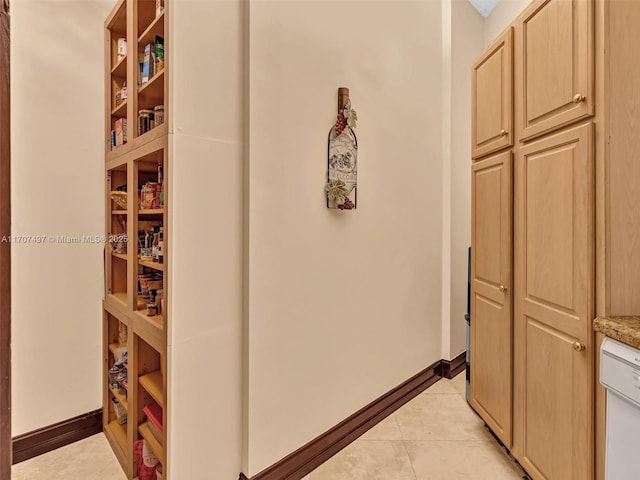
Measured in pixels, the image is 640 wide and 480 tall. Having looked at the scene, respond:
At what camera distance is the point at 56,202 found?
2082 millimetres

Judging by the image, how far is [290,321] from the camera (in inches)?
68.6

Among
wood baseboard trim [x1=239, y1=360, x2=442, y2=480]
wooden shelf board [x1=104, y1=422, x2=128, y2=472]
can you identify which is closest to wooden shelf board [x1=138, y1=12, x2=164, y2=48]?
wood baseboard trim [x1=239, y1=360, x2=442, y2=480]

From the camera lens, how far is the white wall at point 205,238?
1.37 metres

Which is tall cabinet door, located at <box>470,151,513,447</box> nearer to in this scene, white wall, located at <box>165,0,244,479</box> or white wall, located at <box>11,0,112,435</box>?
white wall, located at <box>165,0,244,479</box>

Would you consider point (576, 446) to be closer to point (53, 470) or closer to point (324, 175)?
point (324, 175)

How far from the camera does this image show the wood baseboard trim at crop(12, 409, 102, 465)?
196cm

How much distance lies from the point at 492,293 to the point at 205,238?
153 centimetres

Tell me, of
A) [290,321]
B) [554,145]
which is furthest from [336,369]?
[554,145]

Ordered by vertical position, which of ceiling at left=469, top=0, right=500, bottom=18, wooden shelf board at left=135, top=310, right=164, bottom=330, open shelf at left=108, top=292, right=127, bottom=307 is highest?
ceiling at left=469, top=0, right=500, bottom=18

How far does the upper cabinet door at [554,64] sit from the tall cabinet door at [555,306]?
9 cm

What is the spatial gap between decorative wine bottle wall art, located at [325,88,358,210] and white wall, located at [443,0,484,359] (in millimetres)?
1286

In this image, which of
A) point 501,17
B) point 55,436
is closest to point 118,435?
point 55,436

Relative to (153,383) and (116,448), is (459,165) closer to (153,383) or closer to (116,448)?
(153,383)

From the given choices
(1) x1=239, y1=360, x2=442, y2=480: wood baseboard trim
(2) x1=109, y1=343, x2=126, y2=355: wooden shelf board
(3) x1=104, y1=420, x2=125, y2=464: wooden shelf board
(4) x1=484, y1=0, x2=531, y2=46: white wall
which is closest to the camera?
(1) x1=239, y1=360, x2=442, y2=480: wood baseboard trim
